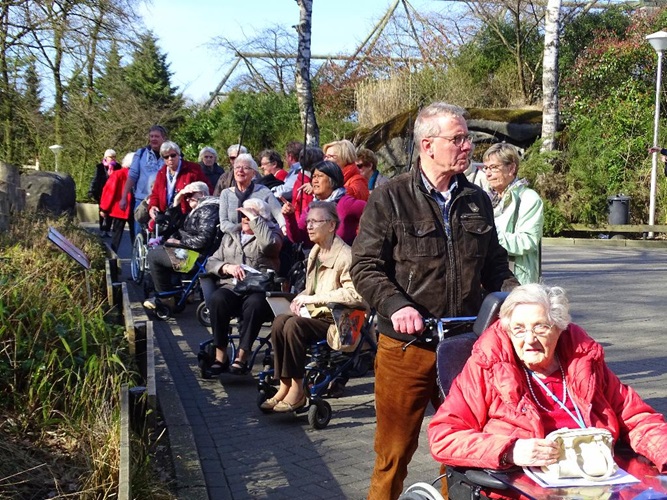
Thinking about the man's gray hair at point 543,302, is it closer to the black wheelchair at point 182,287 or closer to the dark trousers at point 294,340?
the dark trousers at point 294,340

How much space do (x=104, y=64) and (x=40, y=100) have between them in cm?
203

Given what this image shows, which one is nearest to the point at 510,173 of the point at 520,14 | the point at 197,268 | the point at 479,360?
the point at 479,360

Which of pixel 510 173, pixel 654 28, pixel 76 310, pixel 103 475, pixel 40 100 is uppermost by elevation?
pixel 654 28

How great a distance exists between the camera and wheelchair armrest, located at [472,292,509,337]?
4133mm

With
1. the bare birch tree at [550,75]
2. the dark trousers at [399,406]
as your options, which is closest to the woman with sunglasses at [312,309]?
the dark trousers at [399,406]

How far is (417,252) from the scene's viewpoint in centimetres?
445

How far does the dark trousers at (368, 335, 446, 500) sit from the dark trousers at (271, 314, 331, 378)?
2442mm

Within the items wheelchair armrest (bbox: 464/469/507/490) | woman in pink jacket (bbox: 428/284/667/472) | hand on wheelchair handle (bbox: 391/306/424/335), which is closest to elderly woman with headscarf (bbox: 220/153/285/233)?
hand on wheelchair handle (bbox: 391/306/424/335)

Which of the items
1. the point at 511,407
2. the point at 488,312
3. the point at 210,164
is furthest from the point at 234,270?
the point at 210,164

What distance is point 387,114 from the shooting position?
94.6 feet

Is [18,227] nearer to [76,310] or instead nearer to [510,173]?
[76,310]

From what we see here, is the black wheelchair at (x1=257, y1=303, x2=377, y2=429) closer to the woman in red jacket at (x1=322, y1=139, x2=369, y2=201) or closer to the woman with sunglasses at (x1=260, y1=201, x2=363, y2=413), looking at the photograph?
the woman with sunglasses at (x1=260, y1=201, x2=363, y2=413)

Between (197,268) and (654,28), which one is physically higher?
(654,28)

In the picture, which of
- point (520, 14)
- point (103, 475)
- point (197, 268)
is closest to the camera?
point (103, 475)
